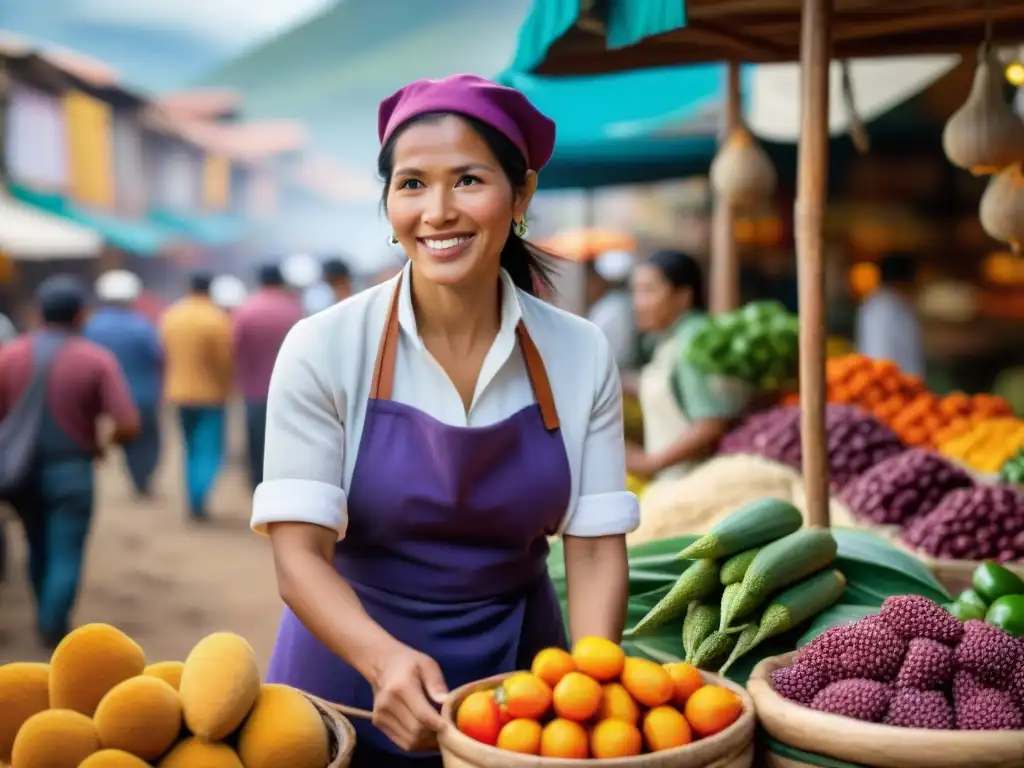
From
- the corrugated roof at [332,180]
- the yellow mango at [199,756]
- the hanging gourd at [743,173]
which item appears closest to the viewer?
the yellow mango at [199,756]

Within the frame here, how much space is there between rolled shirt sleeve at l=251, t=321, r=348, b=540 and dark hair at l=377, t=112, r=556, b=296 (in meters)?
0.32

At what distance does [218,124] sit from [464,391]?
36157 mm

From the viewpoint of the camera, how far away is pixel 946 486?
378cm

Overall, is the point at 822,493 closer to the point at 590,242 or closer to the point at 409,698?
the point at 409,698

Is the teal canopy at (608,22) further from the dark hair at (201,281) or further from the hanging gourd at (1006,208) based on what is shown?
the dark hair at (201,281)

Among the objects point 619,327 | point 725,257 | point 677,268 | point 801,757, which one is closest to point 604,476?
point 801,757

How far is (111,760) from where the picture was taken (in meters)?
1.47

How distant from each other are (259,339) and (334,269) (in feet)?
3.49

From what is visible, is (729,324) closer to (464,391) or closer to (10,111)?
(464,391)

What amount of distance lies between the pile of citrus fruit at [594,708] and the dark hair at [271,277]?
8.13m

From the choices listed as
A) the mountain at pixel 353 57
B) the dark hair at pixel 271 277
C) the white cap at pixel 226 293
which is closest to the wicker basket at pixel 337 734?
the dark hair at pixel 271 277

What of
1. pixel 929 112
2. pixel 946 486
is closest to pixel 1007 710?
pixel 946 486

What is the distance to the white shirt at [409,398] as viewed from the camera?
1.85 metres

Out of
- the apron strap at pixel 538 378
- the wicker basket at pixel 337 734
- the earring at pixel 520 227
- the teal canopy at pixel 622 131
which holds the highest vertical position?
Result: the teal canopy at pixel 622 131
